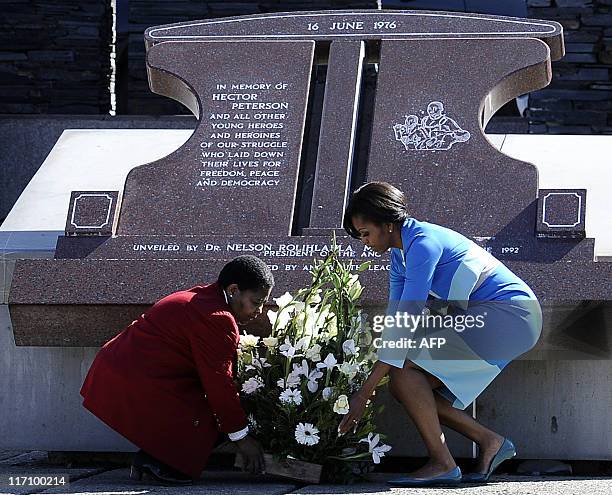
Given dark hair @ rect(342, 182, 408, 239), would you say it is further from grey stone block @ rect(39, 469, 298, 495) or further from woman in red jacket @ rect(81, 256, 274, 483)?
grey stone block @ rect(39, 469, 298, 495)

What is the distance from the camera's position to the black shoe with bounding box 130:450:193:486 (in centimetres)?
507

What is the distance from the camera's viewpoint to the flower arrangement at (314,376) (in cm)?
502

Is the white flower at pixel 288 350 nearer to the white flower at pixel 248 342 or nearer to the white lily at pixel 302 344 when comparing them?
the white lily at pixel 302 344

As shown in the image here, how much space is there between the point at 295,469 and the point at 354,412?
36 centimetres

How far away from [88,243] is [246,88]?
1.30m

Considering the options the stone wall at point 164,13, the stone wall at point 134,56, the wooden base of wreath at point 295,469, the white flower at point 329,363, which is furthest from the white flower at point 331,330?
the stone wall at point 164,13

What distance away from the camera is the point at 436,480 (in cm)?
492

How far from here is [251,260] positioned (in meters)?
5.05

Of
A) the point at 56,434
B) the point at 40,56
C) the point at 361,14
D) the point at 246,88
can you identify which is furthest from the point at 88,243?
the point at 40,56

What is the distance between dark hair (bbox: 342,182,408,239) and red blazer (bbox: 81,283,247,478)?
0.63 metres

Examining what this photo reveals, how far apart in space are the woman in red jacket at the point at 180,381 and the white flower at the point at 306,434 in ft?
0.64

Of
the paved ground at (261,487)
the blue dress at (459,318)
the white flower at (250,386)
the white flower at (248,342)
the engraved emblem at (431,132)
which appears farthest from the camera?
the engraved emblem at (431,132)

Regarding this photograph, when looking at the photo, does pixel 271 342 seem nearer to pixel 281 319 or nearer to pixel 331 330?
pixel 281 319

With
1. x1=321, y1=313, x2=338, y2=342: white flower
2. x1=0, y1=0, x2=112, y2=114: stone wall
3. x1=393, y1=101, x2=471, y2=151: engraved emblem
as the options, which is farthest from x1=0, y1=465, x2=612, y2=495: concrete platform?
x1=0, y1=0, x2=112, y2=114: stone wall
